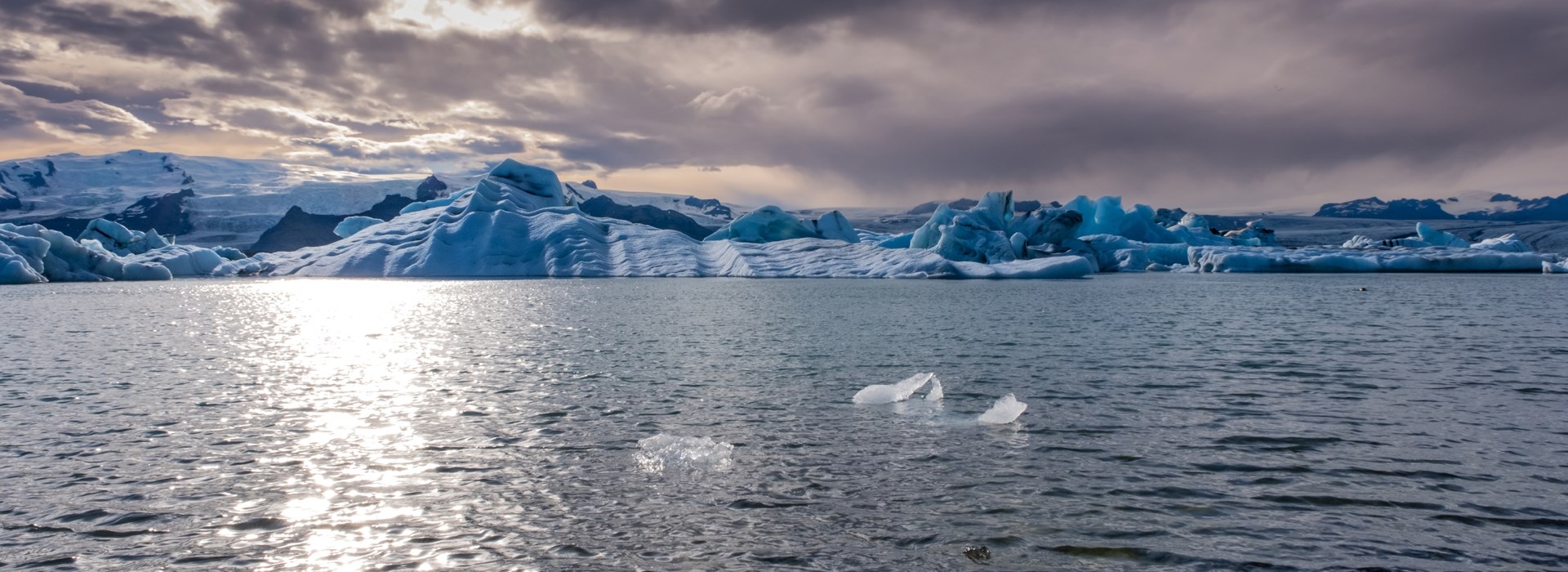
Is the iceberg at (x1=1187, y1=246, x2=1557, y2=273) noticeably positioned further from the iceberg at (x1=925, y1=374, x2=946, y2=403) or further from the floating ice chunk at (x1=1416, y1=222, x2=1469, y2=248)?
the iceberg at (x1=925, y1=374, x2=946, y2=403)

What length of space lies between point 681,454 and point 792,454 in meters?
1.12

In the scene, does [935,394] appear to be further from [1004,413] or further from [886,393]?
[1004,413]

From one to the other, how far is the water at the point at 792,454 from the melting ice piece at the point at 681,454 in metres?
0.17

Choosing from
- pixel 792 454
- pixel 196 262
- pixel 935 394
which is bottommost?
pixel 196 262

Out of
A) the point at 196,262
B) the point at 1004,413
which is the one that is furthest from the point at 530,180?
the point at 1004,413

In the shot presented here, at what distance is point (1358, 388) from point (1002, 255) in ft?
183

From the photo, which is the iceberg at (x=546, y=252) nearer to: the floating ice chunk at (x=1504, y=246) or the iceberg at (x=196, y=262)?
the iceberg at (x=196, y=262)

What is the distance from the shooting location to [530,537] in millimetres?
6422

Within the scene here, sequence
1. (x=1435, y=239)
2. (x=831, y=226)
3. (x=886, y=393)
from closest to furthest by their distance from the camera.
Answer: (x=886, y=393)
(x=831, y=226)
(x=1435, y=239)

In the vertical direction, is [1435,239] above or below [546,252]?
above

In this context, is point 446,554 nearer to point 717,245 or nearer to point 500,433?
point 500,433

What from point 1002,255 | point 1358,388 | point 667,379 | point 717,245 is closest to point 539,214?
point 717,245

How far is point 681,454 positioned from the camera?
869cm

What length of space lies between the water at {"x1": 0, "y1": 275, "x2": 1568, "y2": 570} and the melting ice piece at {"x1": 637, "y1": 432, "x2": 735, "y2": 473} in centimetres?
17
